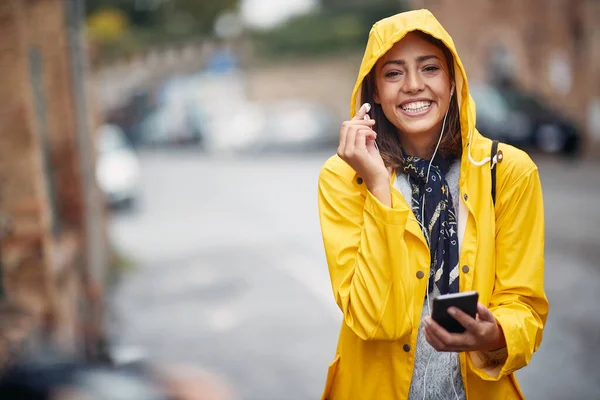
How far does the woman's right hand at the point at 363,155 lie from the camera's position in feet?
6.45

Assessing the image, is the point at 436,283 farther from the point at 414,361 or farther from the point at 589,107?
the point at 589,107

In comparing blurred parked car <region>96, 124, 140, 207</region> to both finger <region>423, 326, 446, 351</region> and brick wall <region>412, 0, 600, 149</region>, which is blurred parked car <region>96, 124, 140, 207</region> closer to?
brick wall <region>412, 0, 600, 149</region>

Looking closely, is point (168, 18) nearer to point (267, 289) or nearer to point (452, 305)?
point (267, 289)

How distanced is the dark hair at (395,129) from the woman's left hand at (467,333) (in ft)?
1.72

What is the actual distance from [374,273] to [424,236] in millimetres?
245

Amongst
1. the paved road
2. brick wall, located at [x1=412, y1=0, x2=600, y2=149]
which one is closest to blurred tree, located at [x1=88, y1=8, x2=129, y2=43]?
brick wall, located at [x1=412, y1=0, x2=600, y2=149]

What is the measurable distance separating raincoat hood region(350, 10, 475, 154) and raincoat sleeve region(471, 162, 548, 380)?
0.24 meters

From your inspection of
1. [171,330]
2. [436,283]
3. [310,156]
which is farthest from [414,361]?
[310,156]

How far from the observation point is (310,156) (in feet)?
68.1

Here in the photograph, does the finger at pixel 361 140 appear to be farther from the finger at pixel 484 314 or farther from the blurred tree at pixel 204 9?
the blurred tree at pixel 204 9

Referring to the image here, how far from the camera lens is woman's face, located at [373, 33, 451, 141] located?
6.81 feet

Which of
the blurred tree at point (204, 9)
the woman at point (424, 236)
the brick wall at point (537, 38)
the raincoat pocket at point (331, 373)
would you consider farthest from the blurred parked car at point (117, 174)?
the blurred tree at point (204, 9)

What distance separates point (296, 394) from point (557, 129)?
1245 centimetres

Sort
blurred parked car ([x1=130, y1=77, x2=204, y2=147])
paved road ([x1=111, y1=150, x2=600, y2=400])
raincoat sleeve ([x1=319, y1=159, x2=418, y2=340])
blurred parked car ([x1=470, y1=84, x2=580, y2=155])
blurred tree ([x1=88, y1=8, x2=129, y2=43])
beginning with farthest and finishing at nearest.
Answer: blurred tree ([x1=88, y1=8, x2=129, y2=43]) → blurred parked car ([x1=130, y1=77, x2=204, y2=147]) → blurred parked car ([x1=470, y1=84, x2=580, y2=155]) → paved road ([x1=111, y1=150, x2=600, y2=400]) → raincoat sleeve ([x1=319, y1=159, x2=418, y2=340])
